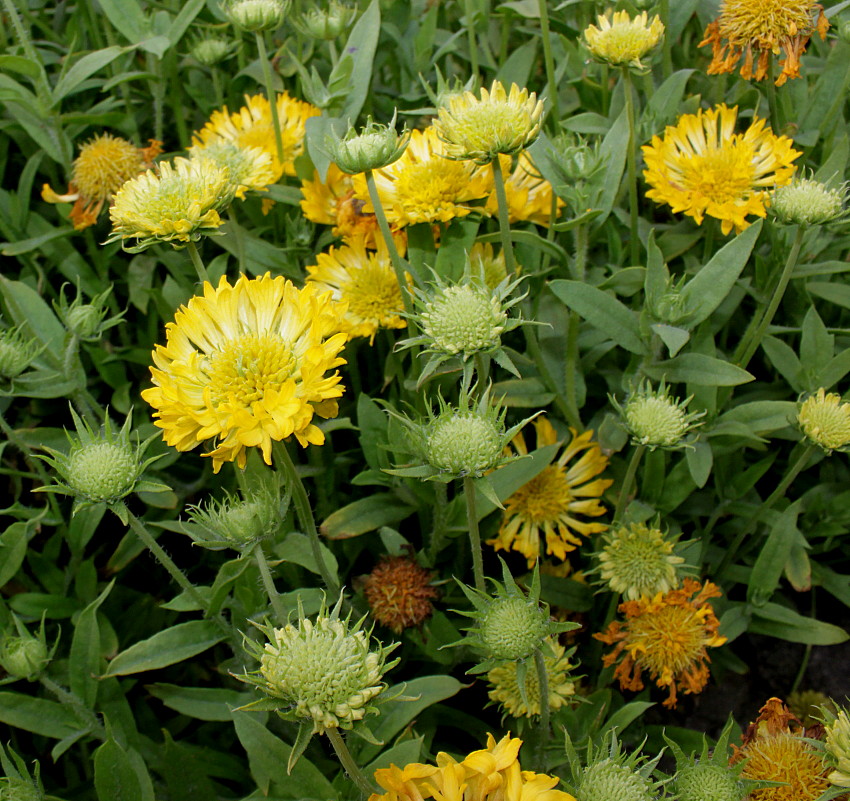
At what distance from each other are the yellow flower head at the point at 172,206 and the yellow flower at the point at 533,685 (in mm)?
1045

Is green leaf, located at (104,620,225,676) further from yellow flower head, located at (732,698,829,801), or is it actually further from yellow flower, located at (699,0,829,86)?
yellow flower, located at (699,0,829,86)

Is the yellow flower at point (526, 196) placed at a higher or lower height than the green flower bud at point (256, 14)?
lower

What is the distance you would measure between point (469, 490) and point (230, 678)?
873 millimetres

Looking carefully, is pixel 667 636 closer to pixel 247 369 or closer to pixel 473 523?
pixel 473 523

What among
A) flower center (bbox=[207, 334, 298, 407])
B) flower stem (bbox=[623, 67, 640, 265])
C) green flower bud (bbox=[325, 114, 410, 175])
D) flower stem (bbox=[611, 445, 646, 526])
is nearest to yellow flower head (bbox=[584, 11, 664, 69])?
flower stem (bbox=[623, 67, 640, 265])

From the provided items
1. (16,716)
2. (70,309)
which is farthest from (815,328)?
(16,716)

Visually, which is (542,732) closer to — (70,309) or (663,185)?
(663,185)

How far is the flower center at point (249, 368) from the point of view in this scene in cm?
142

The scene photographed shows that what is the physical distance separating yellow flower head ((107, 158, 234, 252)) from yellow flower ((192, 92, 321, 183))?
0.55 m

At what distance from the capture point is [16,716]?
1.65 m

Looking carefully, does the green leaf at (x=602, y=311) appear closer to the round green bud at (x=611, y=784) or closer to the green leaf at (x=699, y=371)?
the green leaf at (x=699, y=371)

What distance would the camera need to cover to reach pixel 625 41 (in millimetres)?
1784

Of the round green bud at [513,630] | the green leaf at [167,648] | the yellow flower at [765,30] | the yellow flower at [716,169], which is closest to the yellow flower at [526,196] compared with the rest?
the yellow flower at [716,169]

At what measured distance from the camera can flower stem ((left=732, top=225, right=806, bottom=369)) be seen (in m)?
1.70
